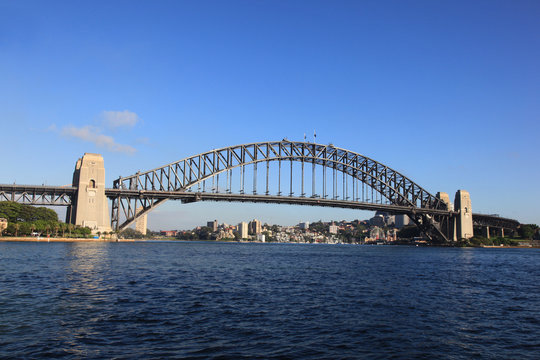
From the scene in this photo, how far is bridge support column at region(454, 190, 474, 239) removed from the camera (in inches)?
4572

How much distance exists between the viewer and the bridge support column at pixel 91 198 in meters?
77.6

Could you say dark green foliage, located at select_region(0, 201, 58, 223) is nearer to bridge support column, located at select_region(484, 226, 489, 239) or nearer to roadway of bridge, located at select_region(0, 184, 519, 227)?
roadway of bridge, located at select_region(0, 184, 519, 227)

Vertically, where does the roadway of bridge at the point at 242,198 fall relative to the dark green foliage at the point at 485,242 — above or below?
above

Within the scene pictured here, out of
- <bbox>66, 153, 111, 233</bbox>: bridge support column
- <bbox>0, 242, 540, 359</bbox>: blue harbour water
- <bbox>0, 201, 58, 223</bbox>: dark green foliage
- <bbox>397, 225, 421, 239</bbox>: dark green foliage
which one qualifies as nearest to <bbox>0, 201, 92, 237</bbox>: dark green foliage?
<bbox>0, 201, 58, 223</bbox>: dark green foliage

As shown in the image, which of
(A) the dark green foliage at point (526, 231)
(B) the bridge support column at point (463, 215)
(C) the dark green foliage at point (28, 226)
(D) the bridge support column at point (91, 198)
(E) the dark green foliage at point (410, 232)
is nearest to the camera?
(C) the dark green foliage at point (28, 226)

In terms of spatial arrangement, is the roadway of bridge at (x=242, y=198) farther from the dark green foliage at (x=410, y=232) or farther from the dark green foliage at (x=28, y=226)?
the dark green foliage at (x=410, y=232)

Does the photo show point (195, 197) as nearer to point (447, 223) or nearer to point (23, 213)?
point (23, 213)

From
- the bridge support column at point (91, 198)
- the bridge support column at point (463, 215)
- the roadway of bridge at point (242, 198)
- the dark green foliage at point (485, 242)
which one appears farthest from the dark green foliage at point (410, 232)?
the bridge support column at point (91, 198)

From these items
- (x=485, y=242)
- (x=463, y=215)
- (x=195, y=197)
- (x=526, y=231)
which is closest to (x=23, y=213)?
(x=195, y=197)

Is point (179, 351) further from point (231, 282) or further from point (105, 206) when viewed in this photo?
point (105, 206)

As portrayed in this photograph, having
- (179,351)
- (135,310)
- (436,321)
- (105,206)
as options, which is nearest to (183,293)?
(135,310)

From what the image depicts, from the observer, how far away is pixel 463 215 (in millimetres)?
117125

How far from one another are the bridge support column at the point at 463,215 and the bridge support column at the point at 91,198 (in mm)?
91556

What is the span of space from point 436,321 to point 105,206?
73937 millimetres
